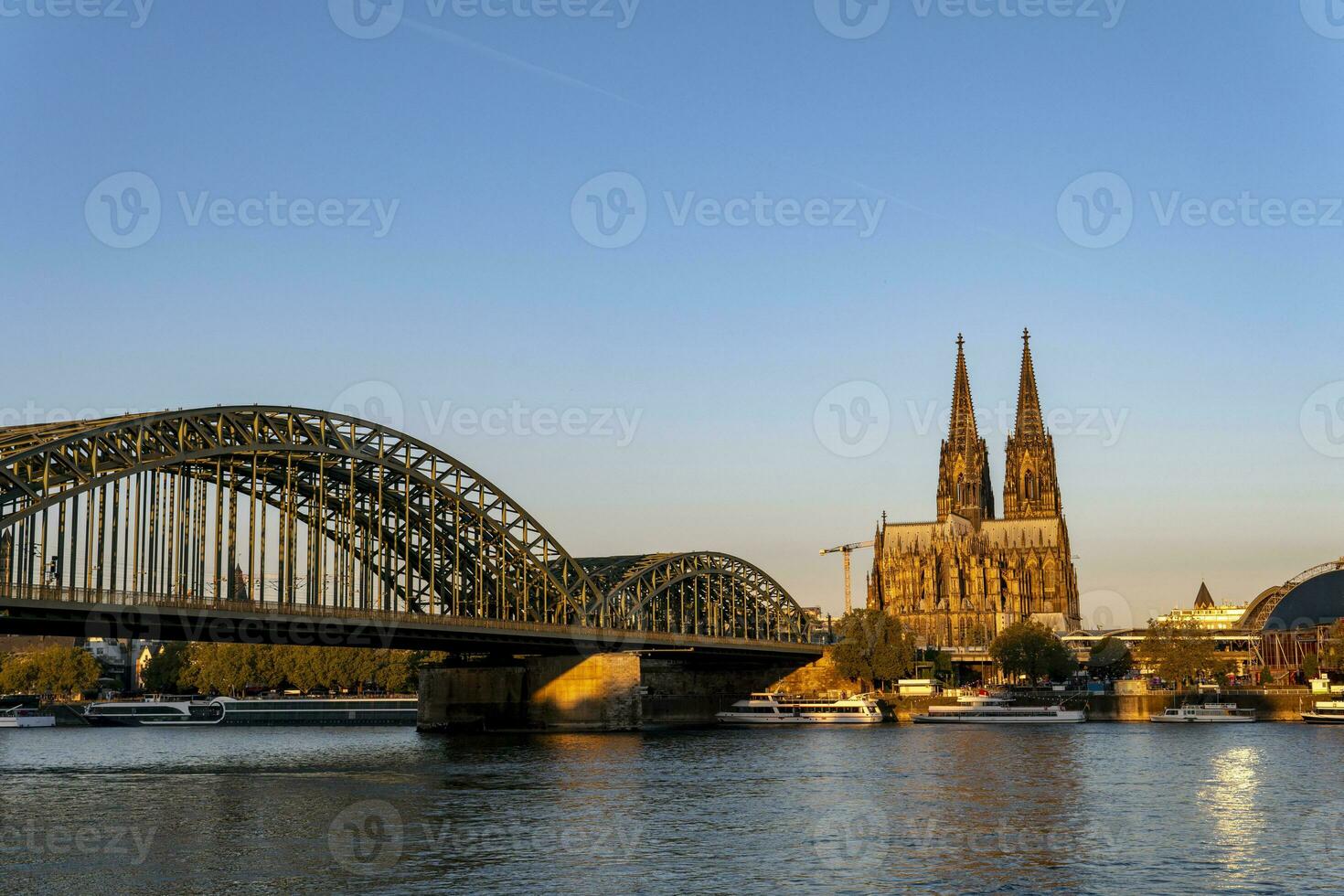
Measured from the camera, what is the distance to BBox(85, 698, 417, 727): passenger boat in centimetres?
18338

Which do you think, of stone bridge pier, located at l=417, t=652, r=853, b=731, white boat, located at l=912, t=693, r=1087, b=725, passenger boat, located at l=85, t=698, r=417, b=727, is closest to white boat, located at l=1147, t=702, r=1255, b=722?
white boat, located at l=912, t=693, r=1087, b=725

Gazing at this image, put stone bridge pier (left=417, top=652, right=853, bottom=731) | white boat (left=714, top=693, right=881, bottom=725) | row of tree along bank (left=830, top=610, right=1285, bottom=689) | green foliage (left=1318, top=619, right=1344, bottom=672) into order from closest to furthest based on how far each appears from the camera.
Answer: stone bridge pier (left=417, top=652, right=853, bottom=731) < white boat (left=714, top=693, right=881, bottom=725) < green foliage (left=1318, top=619, right=1344, bottom=672) < row of tree along bank (left=830, top=610, right=1285, bottom=689)

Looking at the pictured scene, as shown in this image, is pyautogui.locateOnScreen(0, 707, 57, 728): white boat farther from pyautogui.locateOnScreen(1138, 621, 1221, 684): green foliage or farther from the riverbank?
pyautogui.locateOnScreen(1138, 621, 1221, 684): green foliage

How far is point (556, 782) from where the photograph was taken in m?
78.5

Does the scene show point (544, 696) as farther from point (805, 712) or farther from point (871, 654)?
point (871, 654)

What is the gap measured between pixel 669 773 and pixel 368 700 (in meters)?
107

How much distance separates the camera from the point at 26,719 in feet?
610

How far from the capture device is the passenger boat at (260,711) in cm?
18338

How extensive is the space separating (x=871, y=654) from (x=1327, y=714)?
50.8m

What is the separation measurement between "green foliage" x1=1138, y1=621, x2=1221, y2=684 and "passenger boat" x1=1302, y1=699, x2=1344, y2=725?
25.4 m

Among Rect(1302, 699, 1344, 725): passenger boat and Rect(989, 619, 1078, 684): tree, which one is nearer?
Rect(1302, 699, 1344, 725): passenger boat

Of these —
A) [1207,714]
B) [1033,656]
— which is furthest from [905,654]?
[1207,714]

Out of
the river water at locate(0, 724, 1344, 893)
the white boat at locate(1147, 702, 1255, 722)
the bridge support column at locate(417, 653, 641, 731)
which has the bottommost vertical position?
the white boat at locate(1147, 702, 1255, 722)

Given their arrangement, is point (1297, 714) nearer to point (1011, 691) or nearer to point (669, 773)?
point (1011, 691)
